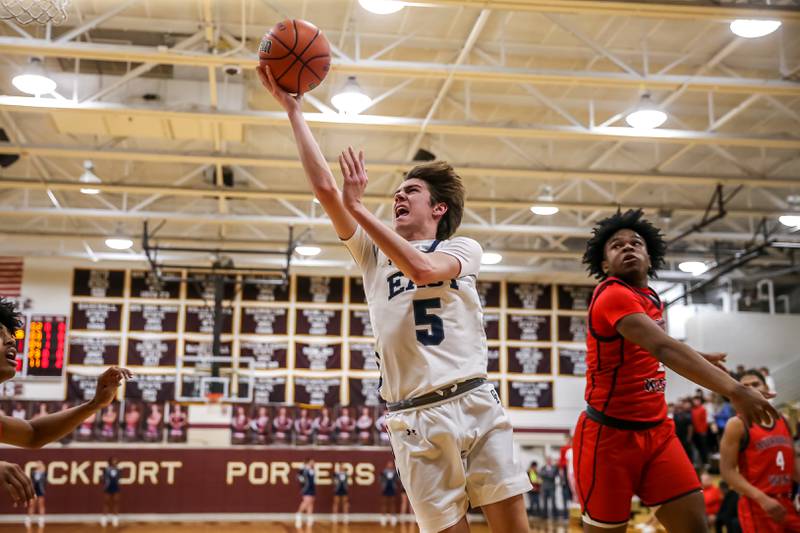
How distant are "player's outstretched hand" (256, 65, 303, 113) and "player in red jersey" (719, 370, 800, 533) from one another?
136 inches

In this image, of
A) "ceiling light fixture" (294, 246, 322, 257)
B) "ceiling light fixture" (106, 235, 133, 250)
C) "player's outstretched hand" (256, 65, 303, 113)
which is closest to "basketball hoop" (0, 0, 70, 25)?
"player's outstretched hand" (256, 65, 303, 113)

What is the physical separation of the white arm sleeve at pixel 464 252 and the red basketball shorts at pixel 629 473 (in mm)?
1121

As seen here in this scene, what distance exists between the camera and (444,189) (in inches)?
135

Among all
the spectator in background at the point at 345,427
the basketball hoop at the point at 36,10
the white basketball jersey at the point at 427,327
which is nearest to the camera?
the white basketball jersey at the point at 427,327

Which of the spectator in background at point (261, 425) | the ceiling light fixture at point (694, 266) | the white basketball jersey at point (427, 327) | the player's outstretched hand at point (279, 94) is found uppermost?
the ceiling light fixture at point (694, 266)

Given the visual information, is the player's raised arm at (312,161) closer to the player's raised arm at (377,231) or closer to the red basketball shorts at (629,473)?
the player's raised arm at (377,231)

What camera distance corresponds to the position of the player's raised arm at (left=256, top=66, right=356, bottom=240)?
2.96 m

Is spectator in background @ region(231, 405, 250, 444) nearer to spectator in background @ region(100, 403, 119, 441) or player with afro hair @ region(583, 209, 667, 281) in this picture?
spectator in background @ region(100, 403, 119, 441)

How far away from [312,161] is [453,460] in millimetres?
1188

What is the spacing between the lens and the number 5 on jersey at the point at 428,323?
3.09 m

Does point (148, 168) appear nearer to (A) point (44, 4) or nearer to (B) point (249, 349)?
(B) point (249, 349)

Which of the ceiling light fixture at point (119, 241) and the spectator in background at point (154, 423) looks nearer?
the ceiling light fixture at point (119, 241)

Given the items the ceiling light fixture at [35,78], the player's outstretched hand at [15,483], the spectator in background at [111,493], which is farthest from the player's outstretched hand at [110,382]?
the spectator in background at [111,493]

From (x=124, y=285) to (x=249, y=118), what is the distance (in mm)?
10900
